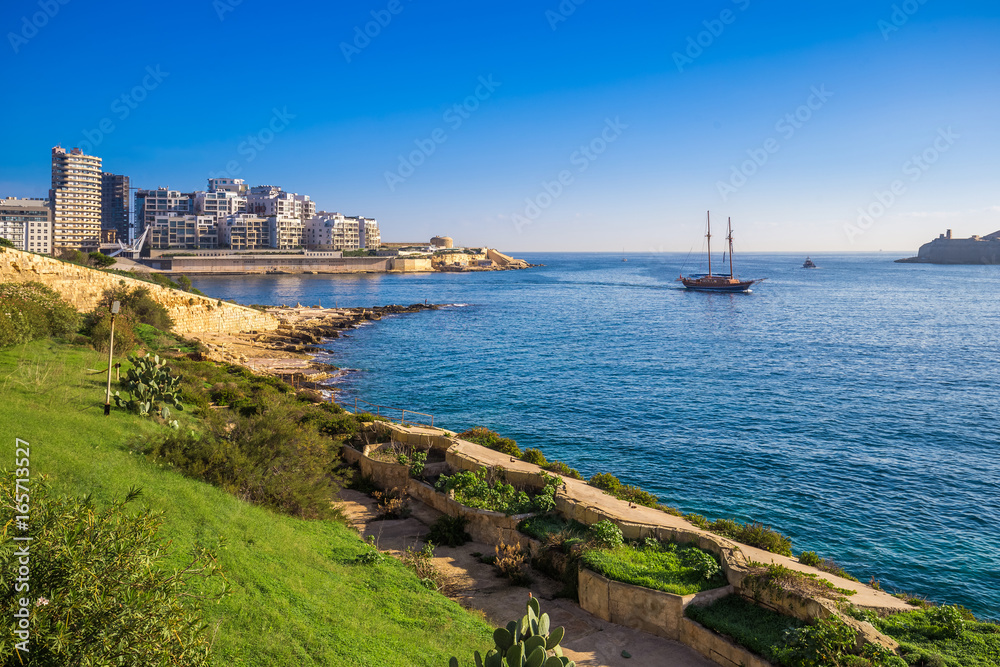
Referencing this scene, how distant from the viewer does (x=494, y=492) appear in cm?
1475

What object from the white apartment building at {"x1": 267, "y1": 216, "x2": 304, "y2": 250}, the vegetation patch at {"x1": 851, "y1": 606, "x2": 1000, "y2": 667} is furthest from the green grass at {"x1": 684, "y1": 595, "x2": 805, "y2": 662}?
the white apartment building at {"x1": 267, "y1": 216, "x2": 304, "y2": 250}

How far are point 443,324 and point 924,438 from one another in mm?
43585

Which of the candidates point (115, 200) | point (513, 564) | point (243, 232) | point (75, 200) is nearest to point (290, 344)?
point (513, 564)

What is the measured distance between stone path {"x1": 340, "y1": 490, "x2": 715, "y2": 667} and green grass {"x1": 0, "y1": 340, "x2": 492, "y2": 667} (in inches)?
44.9

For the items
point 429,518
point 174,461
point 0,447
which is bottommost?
point 429,518

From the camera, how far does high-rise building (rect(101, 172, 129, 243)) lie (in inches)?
7689

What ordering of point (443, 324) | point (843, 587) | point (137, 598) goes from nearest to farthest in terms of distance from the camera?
point (137, 598)
point (843, 587)
point (443, 324)

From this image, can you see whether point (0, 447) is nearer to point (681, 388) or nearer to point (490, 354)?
point (681, 388)

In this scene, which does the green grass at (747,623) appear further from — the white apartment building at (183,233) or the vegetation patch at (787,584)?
the white apartment building at (183,233)

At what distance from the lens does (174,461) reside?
11836mm

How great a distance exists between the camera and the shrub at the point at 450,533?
1377cm

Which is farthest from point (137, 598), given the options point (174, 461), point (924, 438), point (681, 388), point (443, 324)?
point (443, 324)

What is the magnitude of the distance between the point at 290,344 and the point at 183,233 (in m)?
126

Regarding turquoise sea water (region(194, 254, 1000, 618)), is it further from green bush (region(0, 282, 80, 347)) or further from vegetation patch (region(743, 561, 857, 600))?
green bush (region(0, 282, 80, 347))
